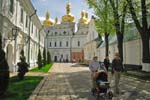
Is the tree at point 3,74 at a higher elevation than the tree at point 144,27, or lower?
lower

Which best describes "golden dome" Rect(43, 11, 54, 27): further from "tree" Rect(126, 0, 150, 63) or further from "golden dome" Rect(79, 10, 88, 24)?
"tree" Rect(126, 0, 150, 63)

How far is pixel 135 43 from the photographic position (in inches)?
1347

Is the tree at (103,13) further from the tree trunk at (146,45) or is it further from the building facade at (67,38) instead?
the building facade at (67,38)

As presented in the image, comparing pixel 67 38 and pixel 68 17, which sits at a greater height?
pixel 68 17

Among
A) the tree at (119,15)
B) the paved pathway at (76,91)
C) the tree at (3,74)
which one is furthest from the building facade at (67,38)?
the tree at (3,74)

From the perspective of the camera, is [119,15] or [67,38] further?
[67,38]

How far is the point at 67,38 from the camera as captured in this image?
112125mm

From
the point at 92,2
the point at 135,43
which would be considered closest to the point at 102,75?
the point at 92,2

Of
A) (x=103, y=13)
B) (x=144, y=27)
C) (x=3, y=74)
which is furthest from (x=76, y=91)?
(x=103, y=13)

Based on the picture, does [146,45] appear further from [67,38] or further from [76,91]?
[67,38]

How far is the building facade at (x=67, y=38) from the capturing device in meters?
109

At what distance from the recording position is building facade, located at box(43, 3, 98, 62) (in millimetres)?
109188

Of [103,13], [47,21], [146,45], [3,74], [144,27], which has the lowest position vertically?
[3,74]

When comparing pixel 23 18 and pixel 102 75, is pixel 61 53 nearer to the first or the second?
pixel 23 18
